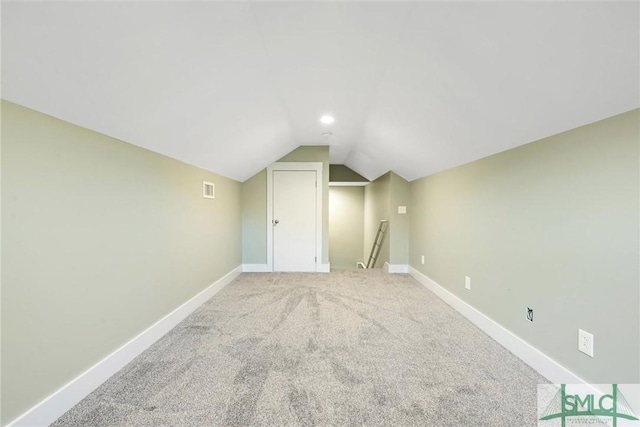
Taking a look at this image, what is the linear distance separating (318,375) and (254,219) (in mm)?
3143

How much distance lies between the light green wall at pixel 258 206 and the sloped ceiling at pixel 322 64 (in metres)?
1.93

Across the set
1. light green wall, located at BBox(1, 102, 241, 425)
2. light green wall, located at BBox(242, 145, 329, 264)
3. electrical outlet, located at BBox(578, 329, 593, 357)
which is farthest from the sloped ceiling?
light green wall, located at BBox(242, 145, 329, 264)

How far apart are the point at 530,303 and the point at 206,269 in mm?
3171

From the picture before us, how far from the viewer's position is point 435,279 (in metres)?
3.47

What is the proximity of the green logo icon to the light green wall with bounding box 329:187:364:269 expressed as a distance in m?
6.05

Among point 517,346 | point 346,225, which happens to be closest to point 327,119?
point 517,346

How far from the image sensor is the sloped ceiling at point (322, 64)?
107 centimetres

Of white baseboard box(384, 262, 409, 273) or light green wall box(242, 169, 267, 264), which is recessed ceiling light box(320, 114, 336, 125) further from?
white baseboard box(384, 262, 409, 273)

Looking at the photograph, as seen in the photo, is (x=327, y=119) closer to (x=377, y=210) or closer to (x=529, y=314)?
(x=529, y=314)

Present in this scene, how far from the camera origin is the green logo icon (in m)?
1.27

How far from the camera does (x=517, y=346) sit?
6.34 feet

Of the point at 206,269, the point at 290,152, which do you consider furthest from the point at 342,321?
the point at 290,152

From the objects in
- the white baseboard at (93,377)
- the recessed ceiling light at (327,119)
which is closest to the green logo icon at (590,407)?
the white baseboard at (93,377)

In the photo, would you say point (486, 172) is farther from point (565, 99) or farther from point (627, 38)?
point (627, 38)
